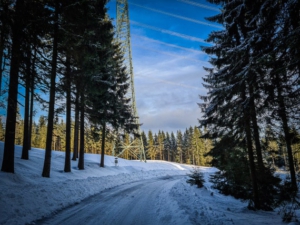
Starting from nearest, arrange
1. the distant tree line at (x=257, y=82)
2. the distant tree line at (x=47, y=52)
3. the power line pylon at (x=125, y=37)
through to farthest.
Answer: the distant tree line at (x=257, y=82) < the distant tree line at (x=47, y=52) < the power line pylon at (x=125, y=37)

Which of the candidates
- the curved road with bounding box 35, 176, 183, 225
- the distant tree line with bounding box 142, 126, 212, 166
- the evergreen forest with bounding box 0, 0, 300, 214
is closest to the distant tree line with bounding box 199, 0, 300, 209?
the evergreen forest with bounding box 0, 0, 300, 214

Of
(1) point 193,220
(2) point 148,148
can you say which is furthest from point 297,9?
(2) point 148,148

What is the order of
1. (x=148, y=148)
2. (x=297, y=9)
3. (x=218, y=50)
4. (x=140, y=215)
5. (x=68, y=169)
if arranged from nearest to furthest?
(x=297, y=9)
(x=140, y=215)
(x=218, y=50)
(x=68, y=169)
(x=148, y=148)

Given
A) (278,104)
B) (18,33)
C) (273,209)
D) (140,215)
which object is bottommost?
(273,209)

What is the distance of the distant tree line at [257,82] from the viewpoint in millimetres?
4984

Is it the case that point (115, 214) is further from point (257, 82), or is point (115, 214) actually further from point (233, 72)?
point (233, 72)

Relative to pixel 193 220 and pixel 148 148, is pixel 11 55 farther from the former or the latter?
pixel 148 148

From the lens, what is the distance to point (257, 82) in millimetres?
5496

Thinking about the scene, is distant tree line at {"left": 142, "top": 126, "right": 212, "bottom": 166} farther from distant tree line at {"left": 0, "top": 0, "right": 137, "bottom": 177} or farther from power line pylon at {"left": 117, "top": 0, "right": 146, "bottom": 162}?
distant tree line at {"left": 0, "top": 0, "right": 137, "bottom": 177}

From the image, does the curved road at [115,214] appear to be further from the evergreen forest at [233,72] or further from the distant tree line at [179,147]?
the distant tree line at [179,147]

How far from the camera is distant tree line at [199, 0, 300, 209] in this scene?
16.4ft

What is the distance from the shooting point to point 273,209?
8133mm

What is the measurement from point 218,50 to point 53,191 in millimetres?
9906

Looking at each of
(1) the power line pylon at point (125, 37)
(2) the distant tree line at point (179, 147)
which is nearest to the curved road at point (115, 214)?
(1) the power line pylon at point (125, 37)
